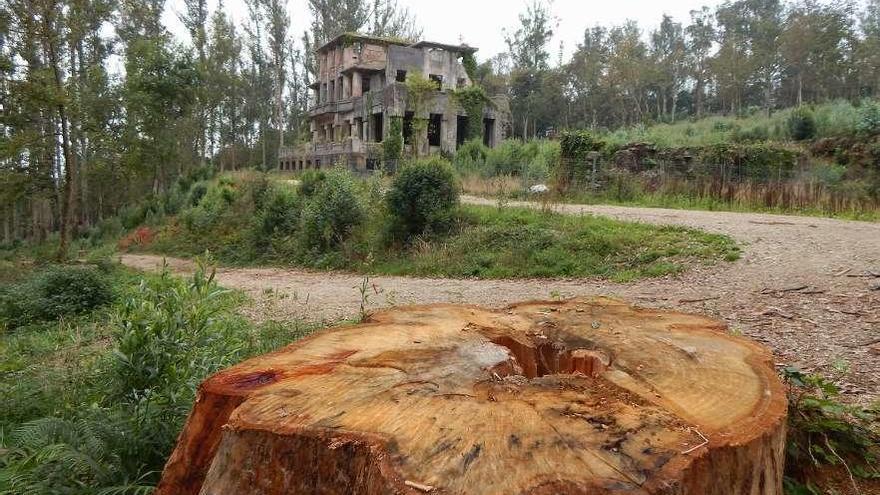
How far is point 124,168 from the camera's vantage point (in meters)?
17.6

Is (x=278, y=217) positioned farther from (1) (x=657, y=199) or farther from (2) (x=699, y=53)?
(2) (x=699, y=53)

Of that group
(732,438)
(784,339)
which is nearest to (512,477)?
(732,438)

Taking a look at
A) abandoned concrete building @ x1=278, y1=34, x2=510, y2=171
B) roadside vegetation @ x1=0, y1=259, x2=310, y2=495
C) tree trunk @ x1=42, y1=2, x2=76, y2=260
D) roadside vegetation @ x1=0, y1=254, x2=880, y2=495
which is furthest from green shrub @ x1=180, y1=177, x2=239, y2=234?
roadside vegetation @ x1=0, y1=254, x2=880, y2=495

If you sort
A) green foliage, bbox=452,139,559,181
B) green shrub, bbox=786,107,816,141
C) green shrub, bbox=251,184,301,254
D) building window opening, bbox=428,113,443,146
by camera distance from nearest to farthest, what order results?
green shrub, bbox=251,184,301,254, green foliage, bbox=452,139,559,181, green shrub, bbox=786,107,816,141, building window opening, bbox=428,113,443,146

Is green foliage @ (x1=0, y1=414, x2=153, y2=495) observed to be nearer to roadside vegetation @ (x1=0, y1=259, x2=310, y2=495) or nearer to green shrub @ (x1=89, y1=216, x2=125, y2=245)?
roadside vegetation @ (x1=0, y1=259, x2=310, y2=495)

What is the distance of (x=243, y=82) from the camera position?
38875 millimetres

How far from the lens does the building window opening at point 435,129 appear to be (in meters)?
28.4

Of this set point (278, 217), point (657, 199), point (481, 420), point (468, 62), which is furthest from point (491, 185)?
point (468, 62)

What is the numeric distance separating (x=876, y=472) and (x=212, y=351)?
10.4 ft

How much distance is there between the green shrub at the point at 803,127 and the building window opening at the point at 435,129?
50.5 feet

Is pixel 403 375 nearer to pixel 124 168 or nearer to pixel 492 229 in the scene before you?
pixel 492 229

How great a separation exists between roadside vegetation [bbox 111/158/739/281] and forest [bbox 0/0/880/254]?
4.40 m

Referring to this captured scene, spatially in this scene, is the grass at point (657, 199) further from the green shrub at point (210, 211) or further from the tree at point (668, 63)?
the tree at point (668, 63)

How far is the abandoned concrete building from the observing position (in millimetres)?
27078
